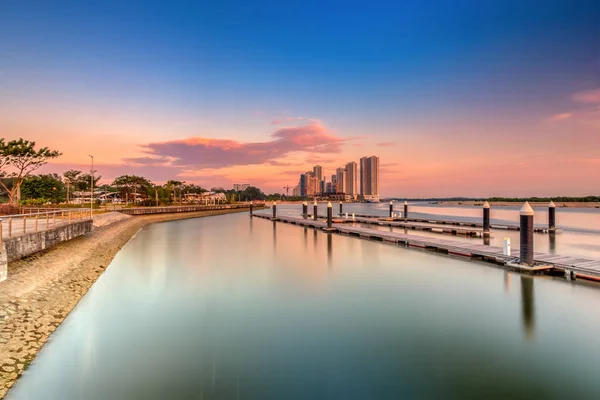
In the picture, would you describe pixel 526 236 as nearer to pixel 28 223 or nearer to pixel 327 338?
pixel 327 338

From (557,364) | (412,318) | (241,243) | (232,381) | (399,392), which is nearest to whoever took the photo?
(399,392)

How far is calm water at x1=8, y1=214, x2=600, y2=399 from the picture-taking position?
6.34m

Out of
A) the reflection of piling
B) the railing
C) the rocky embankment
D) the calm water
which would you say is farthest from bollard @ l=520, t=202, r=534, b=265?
the railing

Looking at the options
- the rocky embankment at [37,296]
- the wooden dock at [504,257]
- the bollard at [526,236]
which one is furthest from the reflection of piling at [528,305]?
the rocky embankment at [37,296]

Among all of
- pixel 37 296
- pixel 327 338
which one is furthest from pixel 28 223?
pixel 327 338

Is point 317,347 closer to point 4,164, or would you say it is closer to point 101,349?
point 101,349

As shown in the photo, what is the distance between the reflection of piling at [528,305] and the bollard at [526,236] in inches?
37.6

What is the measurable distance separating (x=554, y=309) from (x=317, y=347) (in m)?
7.94

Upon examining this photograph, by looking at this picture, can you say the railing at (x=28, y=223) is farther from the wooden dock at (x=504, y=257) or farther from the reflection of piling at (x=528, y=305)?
the wooden dock at (x=504, y=257)

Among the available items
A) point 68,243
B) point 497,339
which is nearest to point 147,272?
point 68,243

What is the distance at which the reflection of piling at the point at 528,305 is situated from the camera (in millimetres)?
9375

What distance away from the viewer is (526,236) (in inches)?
571

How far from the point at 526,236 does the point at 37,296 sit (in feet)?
59.7

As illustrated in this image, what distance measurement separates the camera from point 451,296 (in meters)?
12.3
